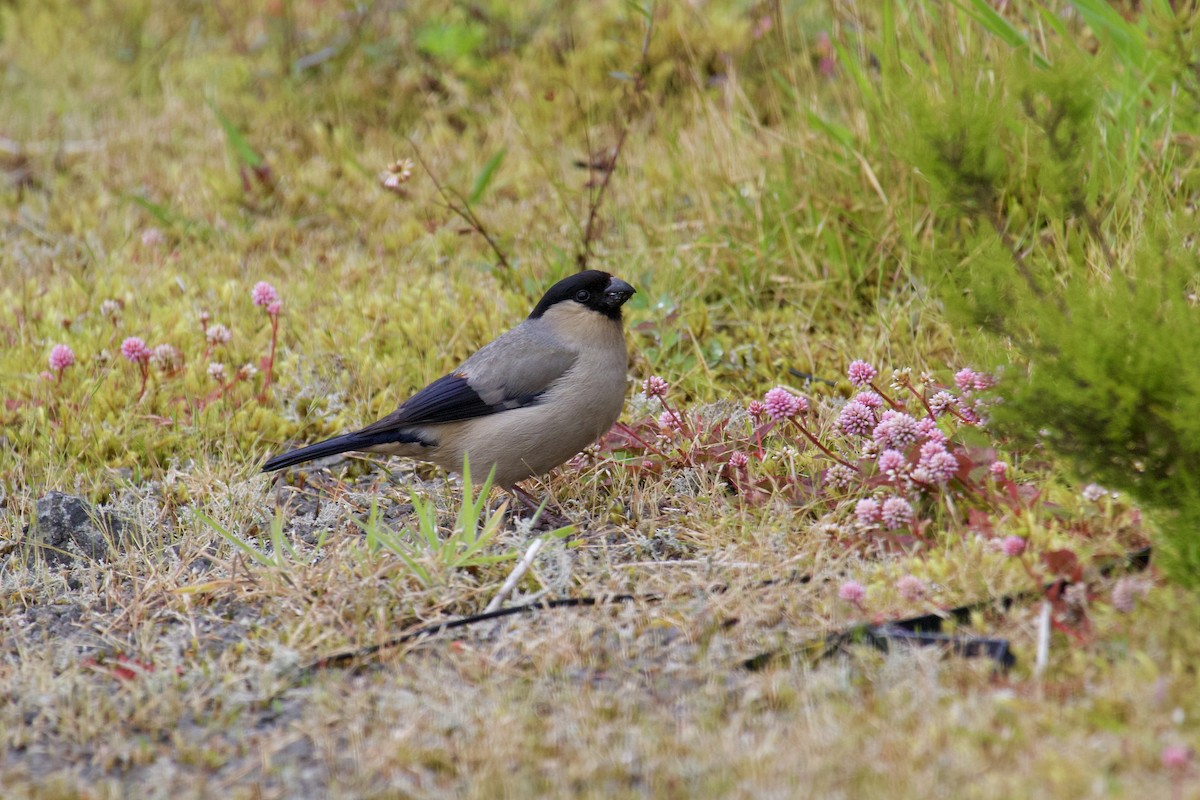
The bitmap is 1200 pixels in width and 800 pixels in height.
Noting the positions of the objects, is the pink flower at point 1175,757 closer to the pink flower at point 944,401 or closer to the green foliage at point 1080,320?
the green foliage at point 1080,320

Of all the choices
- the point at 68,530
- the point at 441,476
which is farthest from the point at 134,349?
the point at 441,476

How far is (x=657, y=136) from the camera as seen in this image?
7148mm

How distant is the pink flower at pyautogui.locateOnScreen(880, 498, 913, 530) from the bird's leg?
1213mm

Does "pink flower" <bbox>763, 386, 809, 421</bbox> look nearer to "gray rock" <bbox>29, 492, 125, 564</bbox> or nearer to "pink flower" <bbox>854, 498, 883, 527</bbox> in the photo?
"pink flower" <bbox>854, 498, 883, 527</bbox>

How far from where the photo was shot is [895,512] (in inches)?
144

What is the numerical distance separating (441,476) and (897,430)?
1942 millimetres

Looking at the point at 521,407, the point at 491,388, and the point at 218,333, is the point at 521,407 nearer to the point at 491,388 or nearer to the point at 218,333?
the point at 491,388

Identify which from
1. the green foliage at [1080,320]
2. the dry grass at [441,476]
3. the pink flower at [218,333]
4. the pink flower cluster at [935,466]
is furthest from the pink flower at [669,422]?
the pink flower at [218,333]

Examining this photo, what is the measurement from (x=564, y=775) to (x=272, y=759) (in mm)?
725

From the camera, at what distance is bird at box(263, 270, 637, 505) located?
452 centimetres

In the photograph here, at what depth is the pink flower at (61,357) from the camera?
5.13 meters

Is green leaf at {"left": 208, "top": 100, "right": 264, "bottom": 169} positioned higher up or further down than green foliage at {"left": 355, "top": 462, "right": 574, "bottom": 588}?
higher up

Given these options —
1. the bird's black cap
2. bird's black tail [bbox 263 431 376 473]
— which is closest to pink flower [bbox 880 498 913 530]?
the bird's black cap

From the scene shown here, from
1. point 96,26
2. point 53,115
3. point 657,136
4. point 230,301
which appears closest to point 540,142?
→ point 657,136
